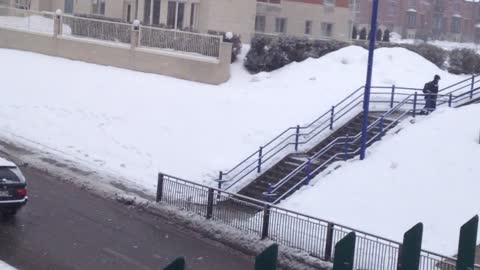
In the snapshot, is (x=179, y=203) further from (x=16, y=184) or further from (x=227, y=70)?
(x=227, y=70)

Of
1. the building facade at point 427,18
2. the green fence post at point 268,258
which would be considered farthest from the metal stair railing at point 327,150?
the building facade at point 427,18

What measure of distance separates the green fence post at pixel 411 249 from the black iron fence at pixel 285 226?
0.38 m

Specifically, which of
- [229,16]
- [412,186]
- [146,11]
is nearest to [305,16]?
[229,16]

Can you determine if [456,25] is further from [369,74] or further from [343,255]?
[343,255]

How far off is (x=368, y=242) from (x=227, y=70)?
17.7m

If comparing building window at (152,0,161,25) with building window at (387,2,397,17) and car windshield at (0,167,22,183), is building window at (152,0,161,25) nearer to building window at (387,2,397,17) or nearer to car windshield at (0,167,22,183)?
car windshield at (0,167,22,183)

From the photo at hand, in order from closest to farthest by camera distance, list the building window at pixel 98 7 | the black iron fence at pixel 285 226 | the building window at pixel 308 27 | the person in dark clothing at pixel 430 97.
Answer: the black iron fence at pixel 285 226
the person in dark clothing at pixel 430 97
the building window at pixel 98 7
the building window at pixel 308 27

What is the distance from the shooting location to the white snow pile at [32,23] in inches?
1476

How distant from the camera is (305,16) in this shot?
48.9 m

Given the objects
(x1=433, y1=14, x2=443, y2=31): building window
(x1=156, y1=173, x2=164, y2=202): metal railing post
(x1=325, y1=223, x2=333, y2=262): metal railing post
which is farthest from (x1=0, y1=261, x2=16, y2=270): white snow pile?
(x1=433, y1=14, x2=443, y2=31): building window

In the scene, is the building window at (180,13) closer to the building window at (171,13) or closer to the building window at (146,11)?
the building window at (171,13)

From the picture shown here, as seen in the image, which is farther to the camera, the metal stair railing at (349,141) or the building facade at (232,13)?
the building facade at (232,13)

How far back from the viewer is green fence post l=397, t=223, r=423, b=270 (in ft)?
41.4

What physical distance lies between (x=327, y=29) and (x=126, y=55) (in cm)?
2040
